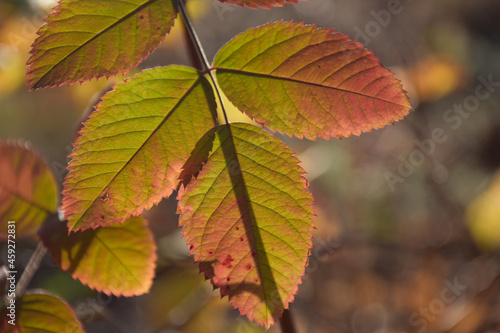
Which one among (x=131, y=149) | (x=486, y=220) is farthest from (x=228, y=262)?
(x=486, y=220)

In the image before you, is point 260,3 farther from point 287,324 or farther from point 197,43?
point 287,324

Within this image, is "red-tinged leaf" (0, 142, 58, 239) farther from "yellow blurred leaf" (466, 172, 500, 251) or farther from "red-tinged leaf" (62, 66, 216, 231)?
"yellow blurred leaf" (466, 172, 500, 251)

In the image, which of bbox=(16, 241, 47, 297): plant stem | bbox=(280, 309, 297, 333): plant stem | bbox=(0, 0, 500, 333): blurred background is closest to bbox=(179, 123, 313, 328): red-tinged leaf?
bbox=(280, 309, 297, 333): plant stem

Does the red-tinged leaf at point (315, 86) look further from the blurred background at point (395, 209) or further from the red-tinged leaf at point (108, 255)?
the blurred background at point (395, 209)

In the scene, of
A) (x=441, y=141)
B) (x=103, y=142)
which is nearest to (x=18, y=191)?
(x=103, y=142)

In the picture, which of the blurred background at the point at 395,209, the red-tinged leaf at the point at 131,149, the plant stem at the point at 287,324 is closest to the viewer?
the red-tinged leaf at the point at 131,149

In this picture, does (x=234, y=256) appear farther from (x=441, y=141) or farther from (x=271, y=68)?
(x=441, y=141)

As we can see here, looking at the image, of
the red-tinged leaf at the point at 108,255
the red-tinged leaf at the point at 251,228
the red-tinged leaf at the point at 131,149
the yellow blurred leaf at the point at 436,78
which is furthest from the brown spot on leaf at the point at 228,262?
the yellow blurred leaf at the point at 436,78
